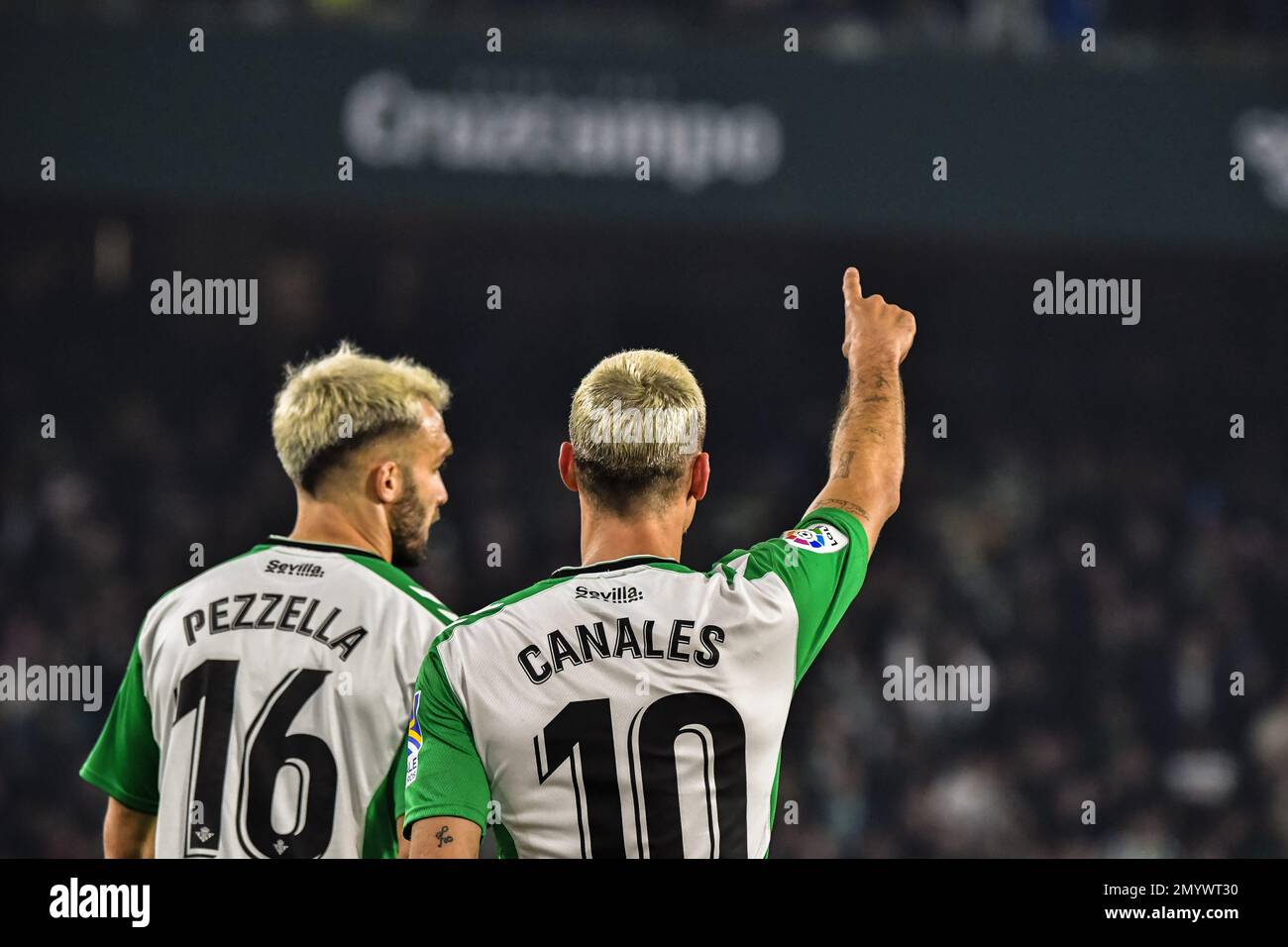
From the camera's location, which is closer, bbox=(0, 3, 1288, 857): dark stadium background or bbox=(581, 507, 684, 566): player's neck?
bbox=(581, 507, 684, 566): player's neck

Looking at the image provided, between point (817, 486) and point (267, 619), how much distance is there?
982 cm

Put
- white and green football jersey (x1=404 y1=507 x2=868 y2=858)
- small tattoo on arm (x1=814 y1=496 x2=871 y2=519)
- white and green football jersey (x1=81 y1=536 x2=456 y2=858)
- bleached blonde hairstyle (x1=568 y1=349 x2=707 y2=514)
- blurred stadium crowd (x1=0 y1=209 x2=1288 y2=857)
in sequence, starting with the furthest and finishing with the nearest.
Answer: blurred stadium crowd (x1=0 y1=209 x2=1288 y2=857), white and green football jersey (x1=81 y1=536 x2=456 y2=858), small tattoo on arm (x1=814 y1=496 x2=871 y2=519), bleached blonde hairstyle (x1=568 y1=349 x2=707 y2=514), white and green football jersey (x1=404 y1=507 x2=868 y2=858)

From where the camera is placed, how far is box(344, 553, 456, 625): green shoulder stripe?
10.7ft

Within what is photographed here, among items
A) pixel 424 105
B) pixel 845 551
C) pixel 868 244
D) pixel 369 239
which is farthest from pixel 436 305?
pixel 845 551

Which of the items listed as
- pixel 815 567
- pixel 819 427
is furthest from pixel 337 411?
pixel 819 427

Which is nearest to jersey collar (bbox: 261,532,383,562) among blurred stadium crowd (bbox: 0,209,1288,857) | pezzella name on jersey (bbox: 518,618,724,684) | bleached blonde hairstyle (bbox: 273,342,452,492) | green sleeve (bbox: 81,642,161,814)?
bleached blonde hairstyle (bbox: 273,342,452,492)

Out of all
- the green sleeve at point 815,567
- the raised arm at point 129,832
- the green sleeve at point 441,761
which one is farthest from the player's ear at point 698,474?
the raised arm at point 129,832

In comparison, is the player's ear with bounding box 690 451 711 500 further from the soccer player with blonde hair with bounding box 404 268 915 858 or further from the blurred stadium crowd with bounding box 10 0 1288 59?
the blurred stadium crowd with bounding box 10 0 1288 59

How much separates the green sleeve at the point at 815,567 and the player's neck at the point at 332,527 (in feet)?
3.23

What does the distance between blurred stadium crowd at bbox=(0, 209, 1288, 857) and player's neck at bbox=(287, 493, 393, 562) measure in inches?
258

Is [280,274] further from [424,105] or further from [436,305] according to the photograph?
[424,105]

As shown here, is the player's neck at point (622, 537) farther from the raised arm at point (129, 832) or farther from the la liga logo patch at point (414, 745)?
the raised arm at point (129, 832)
